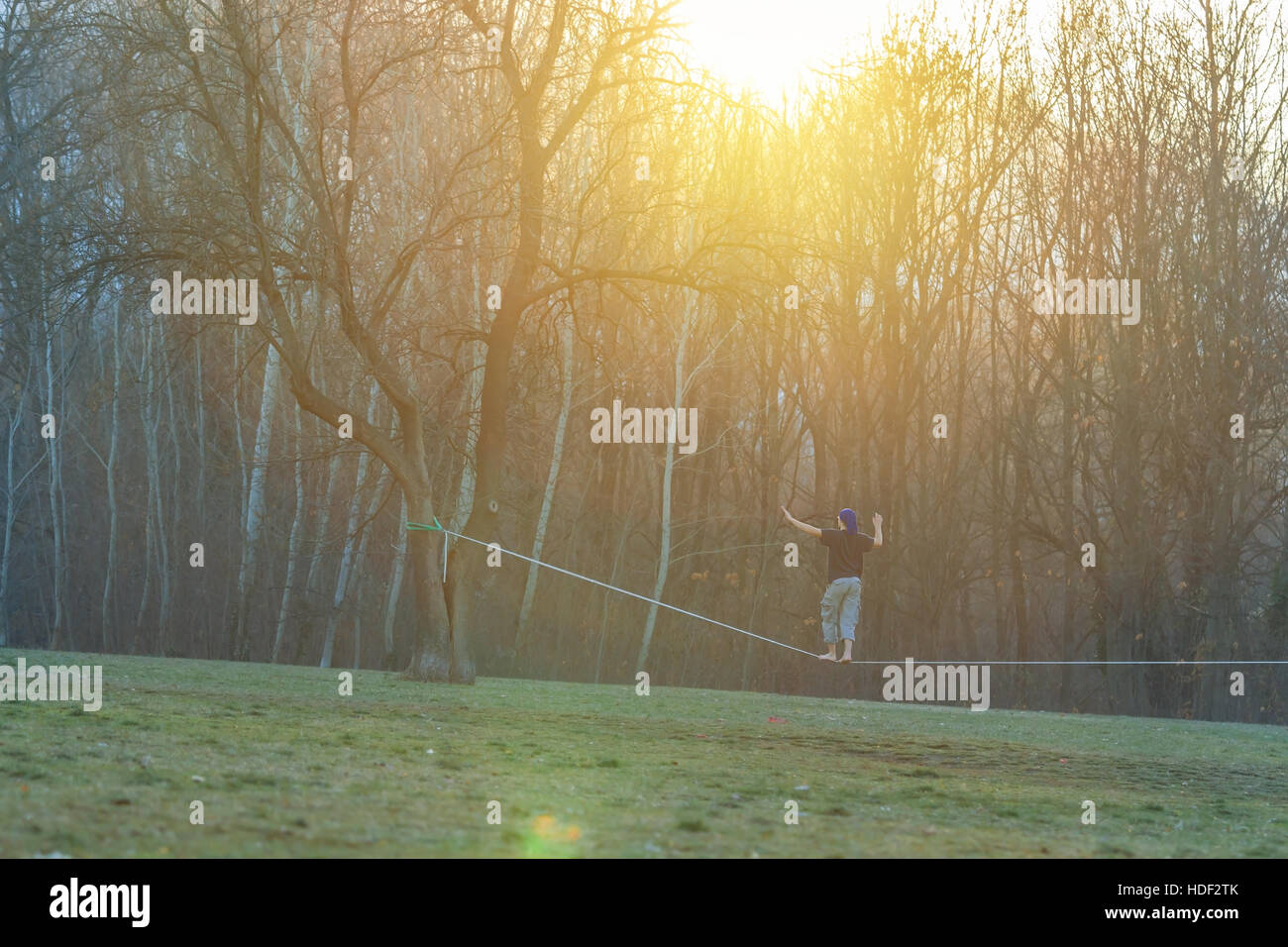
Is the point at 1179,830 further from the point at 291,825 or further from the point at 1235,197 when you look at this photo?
the point at 1235,197

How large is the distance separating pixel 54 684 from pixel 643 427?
2043cm

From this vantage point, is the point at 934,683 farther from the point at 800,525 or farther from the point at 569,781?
the point at 569,781

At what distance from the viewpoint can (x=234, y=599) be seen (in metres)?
36.6

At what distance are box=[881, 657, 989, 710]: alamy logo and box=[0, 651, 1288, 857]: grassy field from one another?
13.4m

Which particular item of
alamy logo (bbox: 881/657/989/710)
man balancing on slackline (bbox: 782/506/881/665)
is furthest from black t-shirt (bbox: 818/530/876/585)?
alamy logo (bbox: 881/657/989/710)

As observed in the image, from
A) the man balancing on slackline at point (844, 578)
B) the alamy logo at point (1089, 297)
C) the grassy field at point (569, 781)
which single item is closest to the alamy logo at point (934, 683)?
the alamy logo at point (1089, 297)

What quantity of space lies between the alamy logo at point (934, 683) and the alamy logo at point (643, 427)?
7.11 metres

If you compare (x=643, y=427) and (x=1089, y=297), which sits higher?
(x=1089, y=297)

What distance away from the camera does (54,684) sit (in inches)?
722

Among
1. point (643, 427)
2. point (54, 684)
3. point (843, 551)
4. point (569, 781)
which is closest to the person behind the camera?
point (569, 781)

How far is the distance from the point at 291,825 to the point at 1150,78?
32.0 m
